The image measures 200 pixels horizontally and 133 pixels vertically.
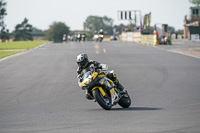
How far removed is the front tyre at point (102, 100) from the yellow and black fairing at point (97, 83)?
75 mm

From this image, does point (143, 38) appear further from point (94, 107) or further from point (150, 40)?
point (94, 107)

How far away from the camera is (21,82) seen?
19.0 m

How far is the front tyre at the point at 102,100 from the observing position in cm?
1119

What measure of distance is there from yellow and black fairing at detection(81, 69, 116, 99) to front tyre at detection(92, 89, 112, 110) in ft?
0.24

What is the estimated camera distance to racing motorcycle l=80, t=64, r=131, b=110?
1114cm

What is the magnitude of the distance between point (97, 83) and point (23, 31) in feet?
547

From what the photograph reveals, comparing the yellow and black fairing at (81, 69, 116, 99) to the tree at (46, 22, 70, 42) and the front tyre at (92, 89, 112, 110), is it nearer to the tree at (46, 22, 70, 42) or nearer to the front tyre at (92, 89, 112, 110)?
the front tyre at (92, 89, 112, 110)

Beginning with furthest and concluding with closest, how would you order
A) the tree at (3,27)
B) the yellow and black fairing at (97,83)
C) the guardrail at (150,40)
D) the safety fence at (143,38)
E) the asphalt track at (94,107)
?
the tree at (3,27) < the safety fence at (143,38) < the guardrail at (150,40) < the yellow and black fairing at (97,83) < the asphalt track at (94,107)

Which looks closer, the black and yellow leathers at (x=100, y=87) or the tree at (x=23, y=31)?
the black and yellow leathers at (x=100, y=87)

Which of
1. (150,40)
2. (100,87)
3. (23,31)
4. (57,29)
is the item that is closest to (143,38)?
(150,40)

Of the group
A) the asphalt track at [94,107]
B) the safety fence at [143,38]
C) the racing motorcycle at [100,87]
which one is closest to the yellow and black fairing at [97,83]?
the racing motorcycle at [100,87]

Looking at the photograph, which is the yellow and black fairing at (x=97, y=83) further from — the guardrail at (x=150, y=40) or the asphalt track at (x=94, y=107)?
the guardrail at (x=150, y=40)

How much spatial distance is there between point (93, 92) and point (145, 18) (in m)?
76.4

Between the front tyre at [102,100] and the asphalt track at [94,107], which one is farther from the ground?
the front tyre at [102,100]
